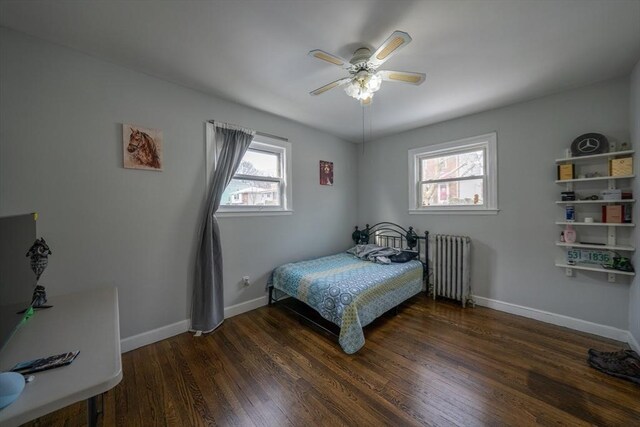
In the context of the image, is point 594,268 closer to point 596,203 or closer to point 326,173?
point 596,203

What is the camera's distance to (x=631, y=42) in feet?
5.88

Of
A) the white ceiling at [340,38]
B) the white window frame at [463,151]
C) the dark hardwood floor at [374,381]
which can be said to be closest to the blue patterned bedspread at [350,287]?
the dark hardwood floor at [374,381]

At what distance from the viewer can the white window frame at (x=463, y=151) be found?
296 centimetres

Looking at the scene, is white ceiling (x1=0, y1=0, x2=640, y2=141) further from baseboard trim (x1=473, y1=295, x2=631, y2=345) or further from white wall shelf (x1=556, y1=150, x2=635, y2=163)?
baseboard trim (x1=473, y1=295, x2=631, y2=345)

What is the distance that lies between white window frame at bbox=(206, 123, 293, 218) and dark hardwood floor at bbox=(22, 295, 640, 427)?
4.33 ft

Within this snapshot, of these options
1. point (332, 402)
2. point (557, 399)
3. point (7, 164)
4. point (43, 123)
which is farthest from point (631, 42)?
point (7, 164)

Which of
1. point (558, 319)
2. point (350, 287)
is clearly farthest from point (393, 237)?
point (558, 319)

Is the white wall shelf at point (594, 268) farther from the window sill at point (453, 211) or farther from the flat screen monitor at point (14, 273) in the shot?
the flat screen monitor at point (14, 273)

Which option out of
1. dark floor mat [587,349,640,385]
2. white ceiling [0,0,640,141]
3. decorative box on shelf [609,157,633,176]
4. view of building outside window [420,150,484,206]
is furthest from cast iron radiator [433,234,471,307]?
white ceiling [0,0,640,141]

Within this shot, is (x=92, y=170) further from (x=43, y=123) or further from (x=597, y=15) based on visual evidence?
(x=597, y=15)

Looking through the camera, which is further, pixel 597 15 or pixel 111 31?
pixel 111 31

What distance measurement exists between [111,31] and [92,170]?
41.5 inches

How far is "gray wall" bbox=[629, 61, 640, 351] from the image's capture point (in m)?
2.04

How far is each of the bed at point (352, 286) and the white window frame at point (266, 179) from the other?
2.62ft
